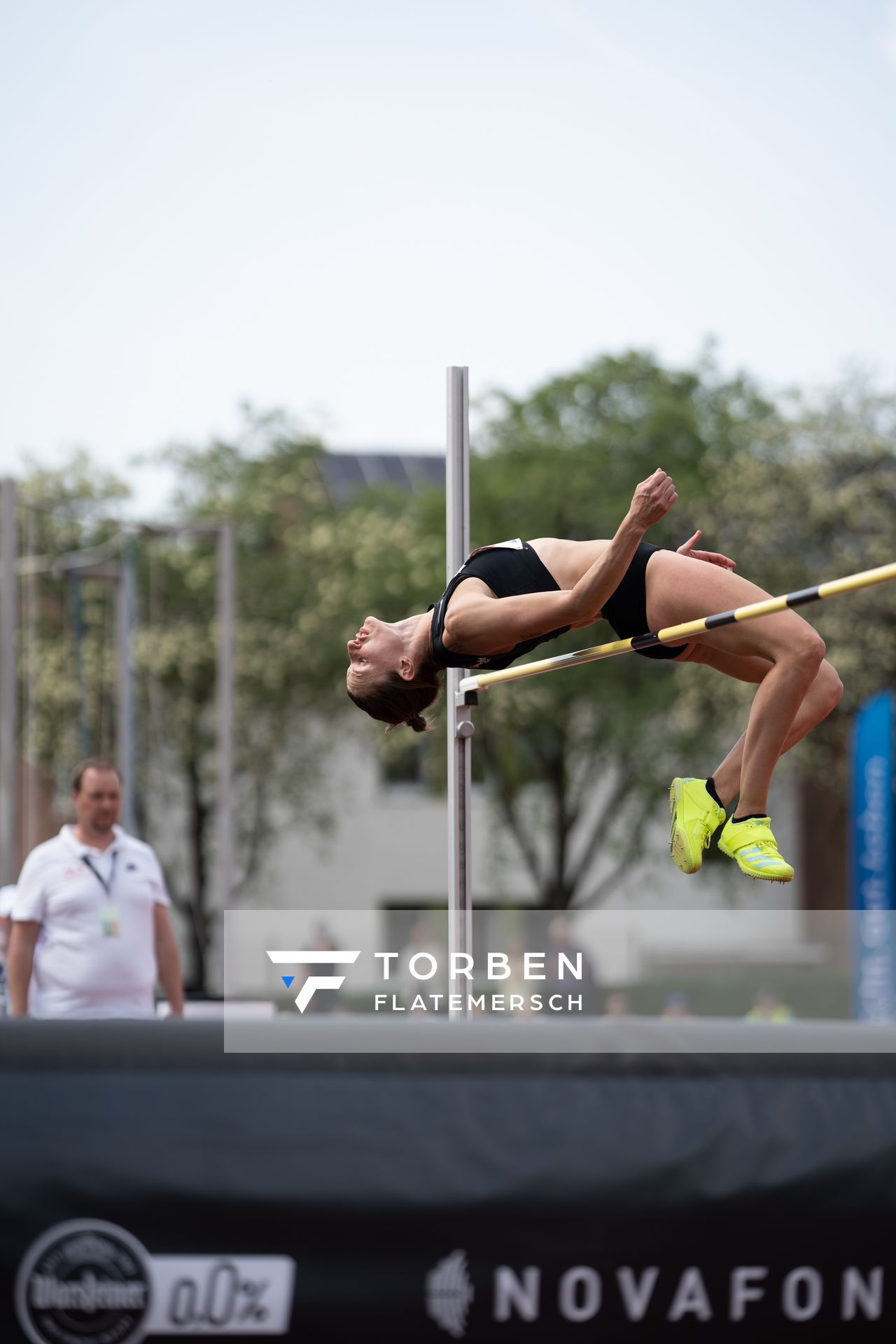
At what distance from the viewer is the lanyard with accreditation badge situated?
6.40m

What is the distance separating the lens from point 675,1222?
3.82 m

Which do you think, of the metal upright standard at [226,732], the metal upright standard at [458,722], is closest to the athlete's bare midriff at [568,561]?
→ the metal upright standard at [458,722]

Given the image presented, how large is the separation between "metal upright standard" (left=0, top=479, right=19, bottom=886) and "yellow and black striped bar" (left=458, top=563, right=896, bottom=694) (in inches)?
296

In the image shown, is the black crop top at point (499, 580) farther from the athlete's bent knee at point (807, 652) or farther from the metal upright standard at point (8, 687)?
the metal upright standard at point (8, 687)

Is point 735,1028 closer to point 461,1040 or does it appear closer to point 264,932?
point 461,1040

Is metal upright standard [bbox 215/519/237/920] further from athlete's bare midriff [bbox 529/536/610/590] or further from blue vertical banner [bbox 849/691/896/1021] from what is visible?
athlete's bare midriff [bbox 529/536/610/590]

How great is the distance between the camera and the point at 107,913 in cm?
641

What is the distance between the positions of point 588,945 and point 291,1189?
2568 cm

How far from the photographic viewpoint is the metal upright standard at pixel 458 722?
17.6 ft

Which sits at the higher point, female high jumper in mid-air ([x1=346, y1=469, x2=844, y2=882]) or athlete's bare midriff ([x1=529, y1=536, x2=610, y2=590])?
athlete's bare midriff ([x1=529, y1=536, x2=610, y2=590])

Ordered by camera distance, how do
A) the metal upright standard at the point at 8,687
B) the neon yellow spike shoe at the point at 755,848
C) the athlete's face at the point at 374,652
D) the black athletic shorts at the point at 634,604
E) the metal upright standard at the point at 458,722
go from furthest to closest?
the metal upright standard at the point at 8,687 < the metal upright standard at the point at 458,722 < the athlete's face at the point at 374,652 < the black athletic shorts at the point at 634,604 < the neon yellow spike shoe at the point at 755,848

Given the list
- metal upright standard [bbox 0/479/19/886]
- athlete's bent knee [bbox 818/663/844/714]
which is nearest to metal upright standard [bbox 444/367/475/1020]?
athlete's bent knee [bbox 818/663/844/714]

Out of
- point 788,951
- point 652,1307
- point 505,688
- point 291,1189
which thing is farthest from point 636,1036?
point 788,951

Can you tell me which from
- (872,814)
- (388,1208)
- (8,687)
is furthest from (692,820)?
(872,814)
